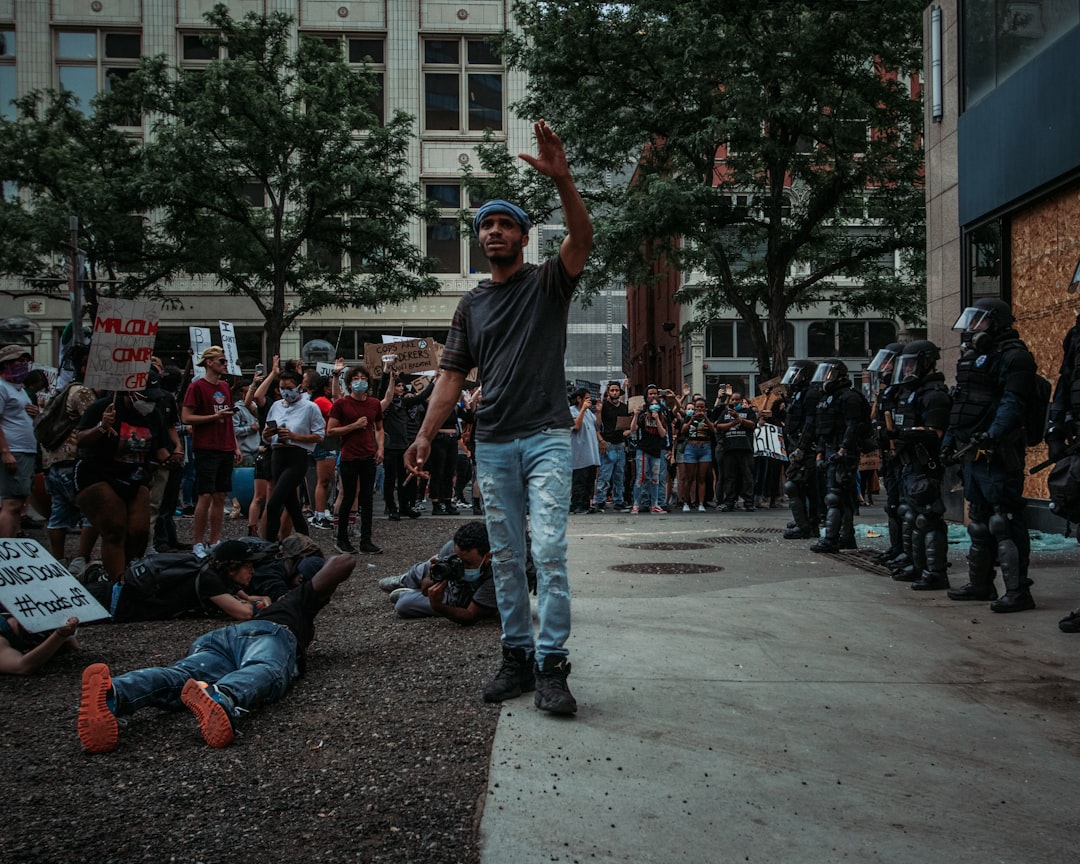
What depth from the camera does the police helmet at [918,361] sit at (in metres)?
8.57

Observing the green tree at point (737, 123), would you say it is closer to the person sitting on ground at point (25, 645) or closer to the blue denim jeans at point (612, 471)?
the blue denim jeans at point (612, 471)

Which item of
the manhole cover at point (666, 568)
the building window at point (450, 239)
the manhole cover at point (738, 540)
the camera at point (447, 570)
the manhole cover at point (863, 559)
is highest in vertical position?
the building window at point (450, 239)

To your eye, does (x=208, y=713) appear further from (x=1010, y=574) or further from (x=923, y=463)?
(x=923, y=463)

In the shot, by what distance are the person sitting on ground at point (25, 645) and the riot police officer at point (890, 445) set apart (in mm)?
6313

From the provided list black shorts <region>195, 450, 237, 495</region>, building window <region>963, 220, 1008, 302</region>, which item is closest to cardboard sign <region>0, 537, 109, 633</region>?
black shorts <region>195, 450, 237, 495</region>

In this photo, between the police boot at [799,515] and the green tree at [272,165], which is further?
the green tree at [272,165]

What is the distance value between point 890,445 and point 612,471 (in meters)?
8.78

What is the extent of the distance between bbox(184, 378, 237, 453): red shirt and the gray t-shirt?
577 centimetres

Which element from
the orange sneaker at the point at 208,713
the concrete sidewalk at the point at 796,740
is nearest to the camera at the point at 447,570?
the concrete sidewalk at the point at 796,740

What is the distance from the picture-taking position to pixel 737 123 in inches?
819

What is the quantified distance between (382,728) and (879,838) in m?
A: 1.94

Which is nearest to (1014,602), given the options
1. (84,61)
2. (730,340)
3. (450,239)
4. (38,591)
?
(38,591)

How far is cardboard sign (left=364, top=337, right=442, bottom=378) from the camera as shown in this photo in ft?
53.1

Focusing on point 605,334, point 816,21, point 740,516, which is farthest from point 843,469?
point 605,334
